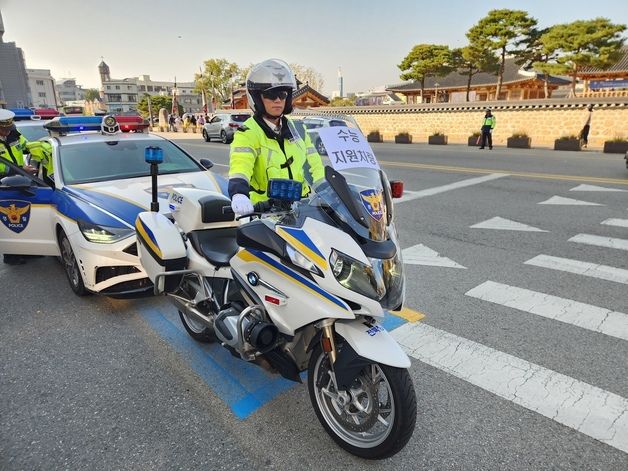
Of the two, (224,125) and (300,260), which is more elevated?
(224,125)

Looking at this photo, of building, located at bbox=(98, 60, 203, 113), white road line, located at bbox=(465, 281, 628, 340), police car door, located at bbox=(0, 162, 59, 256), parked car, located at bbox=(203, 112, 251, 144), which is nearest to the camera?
white road line, located at bbox=(465, 281, 628, 340)

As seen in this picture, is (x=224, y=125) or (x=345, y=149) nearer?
(x=345, y=149)

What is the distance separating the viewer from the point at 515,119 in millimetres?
26141

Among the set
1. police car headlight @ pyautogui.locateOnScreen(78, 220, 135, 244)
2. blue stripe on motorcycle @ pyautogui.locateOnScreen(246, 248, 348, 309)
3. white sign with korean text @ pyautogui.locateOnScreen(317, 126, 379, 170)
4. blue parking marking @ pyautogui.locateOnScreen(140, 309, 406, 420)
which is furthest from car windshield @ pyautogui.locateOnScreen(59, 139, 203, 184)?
white sign with korean text @ pyautogui.locateOnScreen(317, 126, 379, 170)

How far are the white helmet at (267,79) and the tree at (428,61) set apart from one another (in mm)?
42395

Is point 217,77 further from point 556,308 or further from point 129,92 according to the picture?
point 129,92

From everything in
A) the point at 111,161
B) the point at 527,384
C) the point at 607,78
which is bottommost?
the point at 527,384

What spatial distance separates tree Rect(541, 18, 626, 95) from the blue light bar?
34723 mm

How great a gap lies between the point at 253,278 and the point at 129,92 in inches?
6473

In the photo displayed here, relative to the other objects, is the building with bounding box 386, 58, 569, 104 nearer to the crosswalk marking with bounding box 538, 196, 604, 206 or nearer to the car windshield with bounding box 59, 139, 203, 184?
the crosswalk marking with bounding box 538, 196, 604, 206

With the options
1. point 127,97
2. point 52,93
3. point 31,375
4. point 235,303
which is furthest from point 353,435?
point 52,93

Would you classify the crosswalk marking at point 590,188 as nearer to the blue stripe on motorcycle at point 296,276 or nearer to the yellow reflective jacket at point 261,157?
the yellow reflective jacket at point 261,157

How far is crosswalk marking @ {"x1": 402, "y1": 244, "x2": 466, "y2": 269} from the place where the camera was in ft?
18.1

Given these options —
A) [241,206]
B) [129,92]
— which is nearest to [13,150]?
[241,206]
